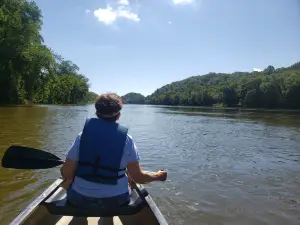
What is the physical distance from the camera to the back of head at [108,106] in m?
3.73

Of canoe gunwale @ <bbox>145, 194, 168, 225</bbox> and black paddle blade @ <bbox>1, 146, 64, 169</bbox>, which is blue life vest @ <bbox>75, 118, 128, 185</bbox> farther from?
black paddle blade @ <bbox>1, 146, 64, 169</bbox>

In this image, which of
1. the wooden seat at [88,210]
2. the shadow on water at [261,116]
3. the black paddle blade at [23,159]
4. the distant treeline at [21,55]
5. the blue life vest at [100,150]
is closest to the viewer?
the blue life vest at [100,150]

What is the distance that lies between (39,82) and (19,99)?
13.0 feet

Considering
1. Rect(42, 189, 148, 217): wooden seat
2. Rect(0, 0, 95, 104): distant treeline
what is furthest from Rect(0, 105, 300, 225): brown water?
Rect(0, 0, 95, 104): distant treeline

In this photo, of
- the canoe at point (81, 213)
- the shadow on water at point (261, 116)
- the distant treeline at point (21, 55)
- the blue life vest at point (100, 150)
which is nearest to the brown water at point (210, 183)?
the canoe at point (81, 213)

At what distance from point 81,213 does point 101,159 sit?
A: 740mm

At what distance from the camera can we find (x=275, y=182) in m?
9.15

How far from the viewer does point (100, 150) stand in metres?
3.68

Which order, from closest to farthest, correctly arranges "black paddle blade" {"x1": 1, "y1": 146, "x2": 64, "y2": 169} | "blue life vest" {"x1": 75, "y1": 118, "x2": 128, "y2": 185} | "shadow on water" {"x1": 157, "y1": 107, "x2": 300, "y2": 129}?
"blue life vest" {"x1": 75, "y1": 118, "x2": 128, "y2": 185} → "black paddle blade" {"x1": 1, "y1": 146, "x2": 64, "y2": 169} → "shadow on water" {"x1": 157, "y1": 107, "x2": 300, "y2": 129}

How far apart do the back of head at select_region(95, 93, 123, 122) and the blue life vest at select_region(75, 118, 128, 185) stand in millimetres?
72

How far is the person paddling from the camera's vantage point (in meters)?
3.68

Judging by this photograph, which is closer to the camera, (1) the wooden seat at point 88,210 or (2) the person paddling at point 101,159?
(2) the person paddling at point 101,159

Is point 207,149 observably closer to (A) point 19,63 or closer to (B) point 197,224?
(B) point 197,224

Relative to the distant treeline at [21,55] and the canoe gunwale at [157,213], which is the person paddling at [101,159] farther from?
the distant treeline at [21,55]
